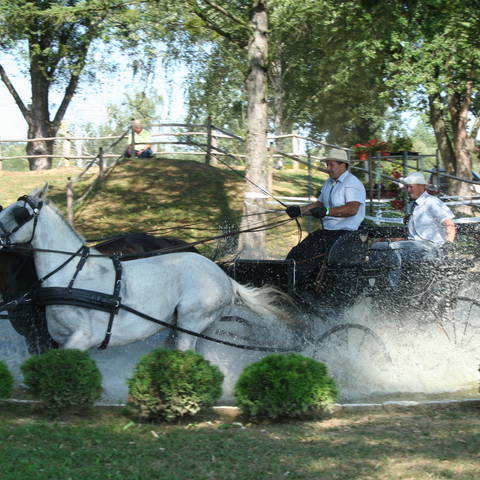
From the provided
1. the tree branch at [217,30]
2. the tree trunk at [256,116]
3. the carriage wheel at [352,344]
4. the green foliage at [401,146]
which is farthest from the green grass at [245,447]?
the green foliage at [401,146]

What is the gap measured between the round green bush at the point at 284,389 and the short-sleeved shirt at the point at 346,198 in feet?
6.81

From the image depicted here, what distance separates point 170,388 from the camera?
5.87 m

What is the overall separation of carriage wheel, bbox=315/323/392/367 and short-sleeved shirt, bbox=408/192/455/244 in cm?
136

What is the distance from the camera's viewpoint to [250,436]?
18.3 ft

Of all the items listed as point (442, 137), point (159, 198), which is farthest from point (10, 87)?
point (442, 137)

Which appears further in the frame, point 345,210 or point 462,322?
point 462,322

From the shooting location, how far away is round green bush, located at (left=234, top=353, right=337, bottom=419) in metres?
5.89

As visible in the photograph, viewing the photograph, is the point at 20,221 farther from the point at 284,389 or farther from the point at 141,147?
the point at 141,147

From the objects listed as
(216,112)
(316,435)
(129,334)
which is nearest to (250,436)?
(316,435)

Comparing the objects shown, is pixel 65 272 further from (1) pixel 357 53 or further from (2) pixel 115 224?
(1) pixel 357 53

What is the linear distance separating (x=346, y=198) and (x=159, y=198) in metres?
11.4

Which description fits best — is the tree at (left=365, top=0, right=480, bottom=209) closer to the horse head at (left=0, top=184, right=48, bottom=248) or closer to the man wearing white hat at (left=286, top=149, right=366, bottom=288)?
the man wearing white hat at (left=286, top=149, right=366, bottom=288)

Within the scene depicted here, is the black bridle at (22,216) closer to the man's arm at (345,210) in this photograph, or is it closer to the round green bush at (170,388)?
the round green bush at (170,388)

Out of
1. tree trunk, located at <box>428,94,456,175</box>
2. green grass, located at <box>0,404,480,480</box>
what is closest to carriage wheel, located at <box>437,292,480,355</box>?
green grass, located at <box>0,404,480,480</box>
